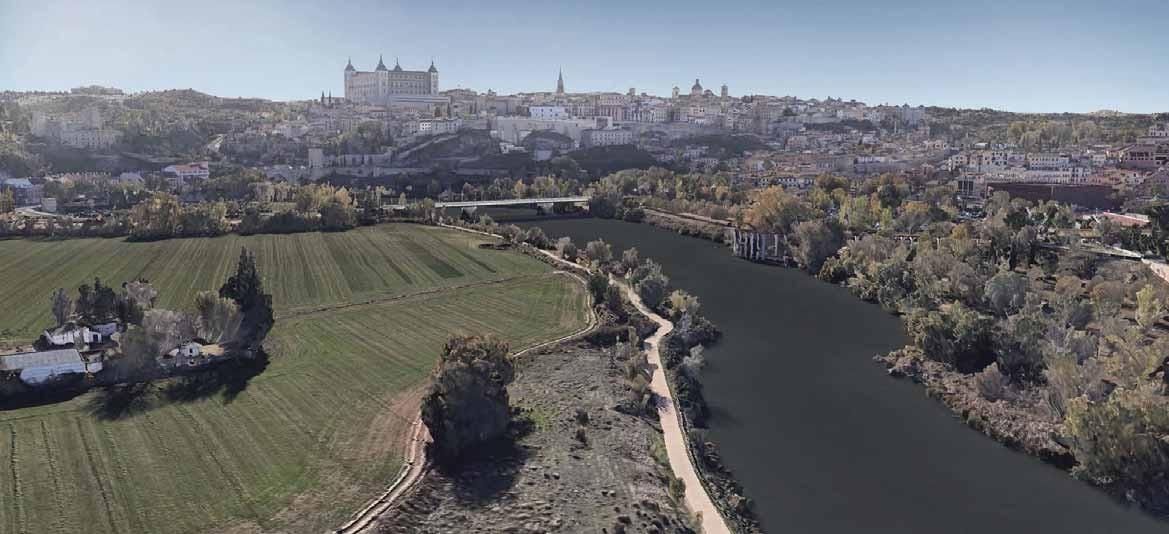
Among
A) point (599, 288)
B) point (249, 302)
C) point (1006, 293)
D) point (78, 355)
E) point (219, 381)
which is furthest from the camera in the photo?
point (599, 288)

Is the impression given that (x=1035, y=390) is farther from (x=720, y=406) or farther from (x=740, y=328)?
(x=740, y=328)

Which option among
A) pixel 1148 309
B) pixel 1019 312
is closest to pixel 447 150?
pixel 1019 312

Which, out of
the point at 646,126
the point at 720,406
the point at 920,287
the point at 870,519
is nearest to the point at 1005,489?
the point at 870,519

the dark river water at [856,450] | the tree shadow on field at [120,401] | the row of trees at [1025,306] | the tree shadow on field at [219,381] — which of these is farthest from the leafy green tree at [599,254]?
the tree shadow on field at [120,401]

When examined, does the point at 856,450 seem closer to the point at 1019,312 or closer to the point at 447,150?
the point at 1019,312

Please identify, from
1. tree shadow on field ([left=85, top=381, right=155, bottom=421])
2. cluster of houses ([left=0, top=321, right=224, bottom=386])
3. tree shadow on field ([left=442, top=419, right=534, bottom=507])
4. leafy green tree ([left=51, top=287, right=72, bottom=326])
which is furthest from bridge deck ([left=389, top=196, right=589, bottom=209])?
tree shadow on field ([left=442, top=419, right=534, bottom=507])

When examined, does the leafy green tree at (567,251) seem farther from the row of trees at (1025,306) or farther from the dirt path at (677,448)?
the dirt path at (677,448)
